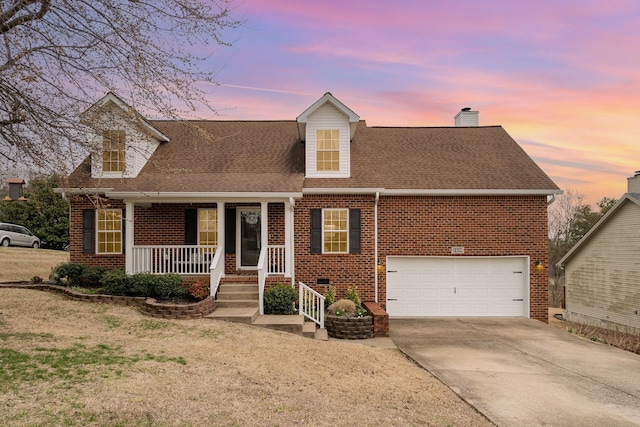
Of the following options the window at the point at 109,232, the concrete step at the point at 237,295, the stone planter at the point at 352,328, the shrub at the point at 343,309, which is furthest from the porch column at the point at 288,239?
the window at the point at 109,232

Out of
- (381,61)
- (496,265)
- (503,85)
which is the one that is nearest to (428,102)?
(503,85)

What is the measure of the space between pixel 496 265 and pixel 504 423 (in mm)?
10162

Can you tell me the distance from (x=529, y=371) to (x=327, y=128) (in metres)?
9.54

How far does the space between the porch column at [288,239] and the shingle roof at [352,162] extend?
22.2 inches

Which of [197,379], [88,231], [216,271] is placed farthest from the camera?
[88,231]

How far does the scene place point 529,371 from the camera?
29.3 feet

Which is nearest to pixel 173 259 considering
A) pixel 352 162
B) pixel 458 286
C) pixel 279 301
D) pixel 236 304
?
pixel 236 304

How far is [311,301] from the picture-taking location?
12891 mm

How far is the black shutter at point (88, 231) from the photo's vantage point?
15.0 m

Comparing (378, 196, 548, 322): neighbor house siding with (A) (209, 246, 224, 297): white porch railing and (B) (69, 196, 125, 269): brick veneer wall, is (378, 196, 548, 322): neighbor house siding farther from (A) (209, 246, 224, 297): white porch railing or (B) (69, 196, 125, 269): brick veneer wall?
(B) (69, 196, 125, 269): brick veneer wall

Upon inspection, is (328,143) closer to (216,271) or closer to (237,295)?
(216,271)

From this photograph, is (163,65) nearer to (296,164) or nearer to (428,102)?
Result: (296,164)

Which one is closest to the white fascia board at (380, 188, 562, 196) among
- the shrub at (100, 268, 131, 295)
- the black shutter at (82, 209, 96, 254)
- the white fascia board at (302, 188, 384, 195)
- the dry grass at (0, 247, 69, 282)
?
the white fascia board at (302, 188, 384, 195)

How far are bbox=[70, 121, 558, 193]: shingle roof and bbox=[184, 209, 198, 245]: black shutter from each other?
113 cm
